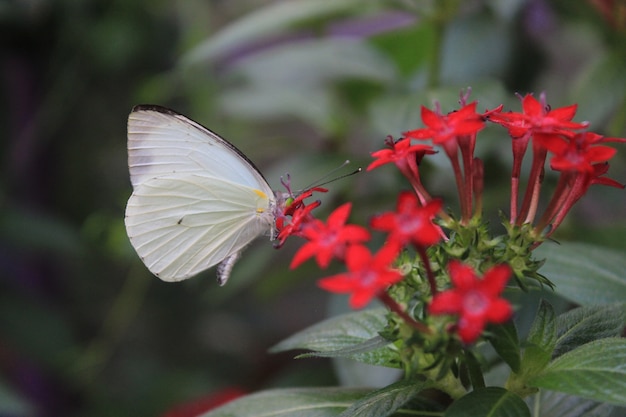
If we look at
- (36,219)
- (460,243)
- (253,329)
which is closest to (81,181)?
(36,219)

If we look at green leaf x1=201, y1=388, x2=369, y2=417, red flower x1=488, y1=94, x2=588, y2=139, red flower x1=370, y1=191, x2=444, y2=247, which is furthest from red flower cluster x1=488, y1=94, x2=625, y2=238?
green leaf x1=201, y1=388, x2=369, y2=417

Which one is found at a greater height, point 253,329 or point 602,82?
point 602,82

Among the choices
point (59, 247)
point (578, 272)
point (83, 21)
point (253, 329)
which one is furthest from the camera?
point (253, 329)

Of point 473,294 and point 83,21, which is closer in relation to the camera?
point 473,294

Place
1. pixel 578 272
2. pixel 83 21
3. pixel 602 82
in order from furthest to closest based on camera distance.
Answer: pixel 83 21 → pixel 602 82 → pixel 578 272

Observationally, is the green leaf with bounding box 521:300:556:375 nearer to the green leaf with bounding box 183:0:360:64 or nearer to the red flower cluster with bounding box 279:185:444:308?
the red flower cluster with bounding box 279:185:444:308

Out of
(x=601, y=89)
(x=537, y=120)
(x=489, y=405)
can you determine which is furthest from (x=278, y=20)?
(x=489, y=405)

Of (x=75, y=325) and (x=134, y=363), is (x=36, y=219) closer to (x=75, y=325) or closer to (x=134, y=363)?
(x=75, y=325)

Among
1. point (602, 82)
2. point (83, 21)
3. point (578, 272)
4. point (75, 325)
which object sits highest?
point (83, 21)
